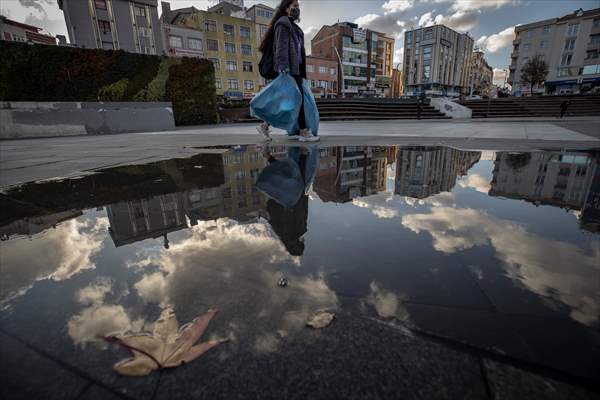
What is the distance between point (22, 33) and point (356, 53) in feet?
177

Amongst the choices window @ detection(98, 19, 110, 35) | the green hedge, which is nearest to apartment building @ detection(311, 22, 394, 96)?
window @ detection(98, 19, 110, 35)

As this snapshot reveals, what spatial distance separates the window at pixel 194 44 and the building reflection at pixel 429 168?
37577mm

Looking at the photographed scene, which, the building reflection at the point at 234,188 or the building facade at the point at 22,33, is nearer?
the building reflection at the point at 234,188

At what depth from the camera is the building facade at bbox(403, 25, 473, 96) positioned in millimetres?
64625

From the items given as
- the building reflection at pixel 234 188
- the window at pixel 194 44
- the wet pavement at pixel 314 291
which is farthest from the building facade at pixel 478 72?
the wet pavement at pixel 314 291

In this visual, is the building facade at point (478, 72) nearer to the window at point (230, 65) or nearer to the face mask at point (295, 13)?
the window at point (230, 65)

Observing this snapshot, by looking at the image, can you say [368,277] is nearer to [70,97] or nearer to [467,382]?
[467,382]

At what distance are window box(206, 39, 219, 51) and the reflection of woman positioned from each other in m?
37.6

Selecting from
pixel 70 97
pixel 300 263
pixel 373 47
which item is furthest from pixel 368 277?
pixel 373 47

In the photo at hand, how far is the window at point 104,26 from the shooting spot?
30.4 meters

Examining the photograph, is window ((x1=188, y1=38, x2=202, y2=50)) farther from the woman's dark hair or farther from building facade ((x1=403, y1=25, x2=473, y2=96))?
building facade ((x1=403, y1=25, x2=473, y2=96))

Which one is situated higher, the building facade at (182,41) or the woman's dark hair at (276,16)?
the building facade at (182,41)

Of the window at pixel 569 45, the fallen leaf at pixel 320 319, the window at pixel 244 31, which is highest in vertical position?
the window at pixel 244 31

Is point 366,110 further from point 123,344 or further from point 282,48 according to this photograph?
point 123,344
